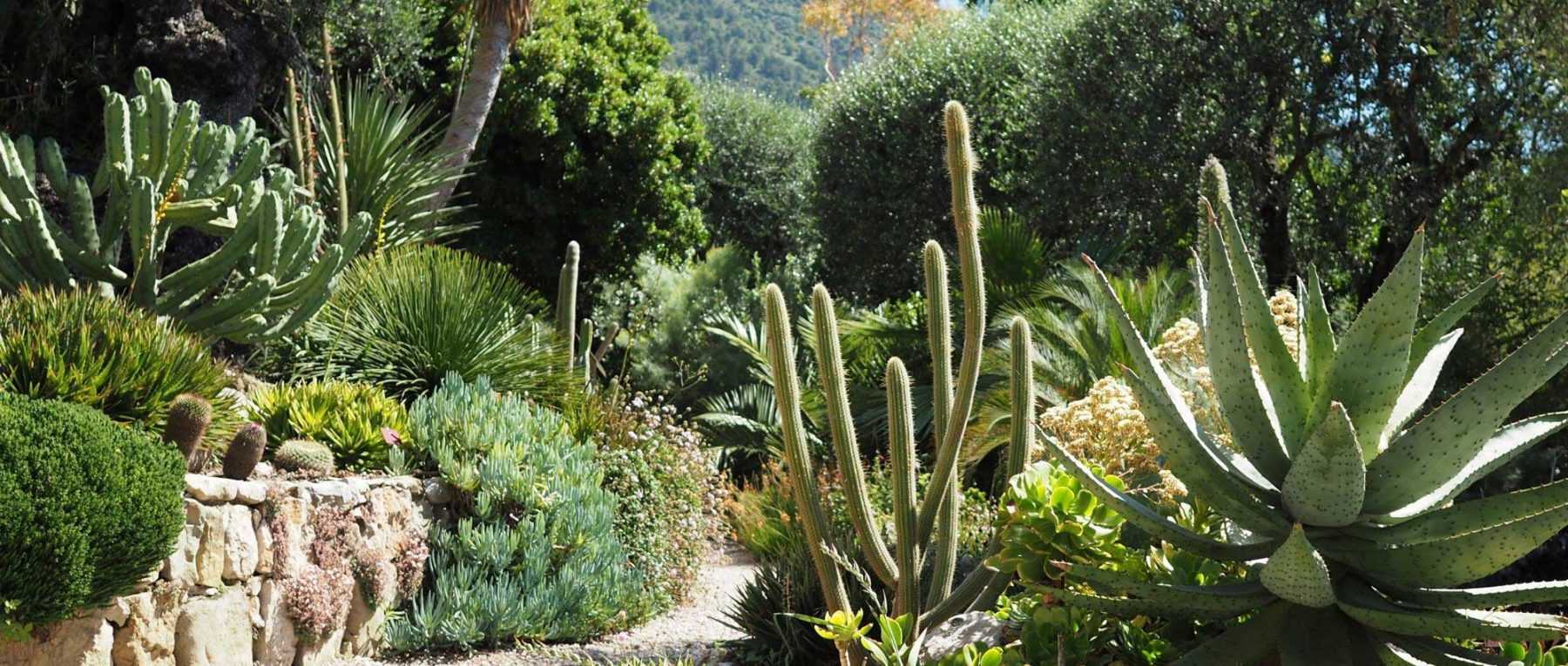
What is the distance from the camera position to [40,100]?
428 inches

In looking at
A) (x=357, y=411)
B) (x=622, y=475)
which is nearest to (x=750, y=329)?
(x=622, y=475)

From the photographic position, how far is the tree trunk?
13695 mm

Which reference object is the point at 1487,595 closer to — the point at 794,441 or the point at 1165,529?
the point at 1165,529

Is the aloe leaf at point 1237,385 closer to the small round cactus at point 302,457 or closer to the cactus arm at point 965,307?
the cactus arm at point 965,307

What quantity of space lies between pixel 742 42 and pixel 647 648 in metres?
57.6

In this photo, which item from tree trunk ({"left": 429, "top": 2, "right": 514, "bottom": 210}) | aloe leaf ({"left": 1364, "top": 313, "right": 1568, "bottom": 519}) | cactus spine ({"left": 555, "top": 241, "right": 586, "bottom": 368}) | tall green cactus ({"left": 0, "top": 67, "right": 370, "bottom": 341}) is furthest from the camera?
tree trunk ({"left": 429, "top": 2, "right": 514, "bottom": 210})

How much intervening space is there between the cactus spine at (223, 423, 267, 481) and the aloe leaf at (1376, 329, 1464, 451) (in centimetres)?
551

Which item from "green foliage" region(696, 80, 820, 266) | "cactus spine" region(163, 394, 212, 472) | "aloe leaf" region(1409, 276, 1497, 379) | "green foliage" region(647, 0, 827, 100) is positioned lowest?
"cactus spine" region(163, 394, 212, 472)

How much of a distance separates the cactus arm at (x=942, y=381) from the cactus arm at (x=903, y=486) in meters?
0.11

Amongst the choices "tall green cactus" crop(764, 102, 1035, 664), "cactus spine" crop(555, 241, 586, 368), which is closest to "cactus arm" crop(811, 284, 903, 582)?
"tall green cactus" crop(764, 102, 1035, 664)

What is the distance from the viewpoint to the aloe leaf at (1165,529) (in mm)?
3123

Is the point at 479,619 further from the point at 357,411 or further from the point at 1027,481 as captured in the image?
the point at 1027,481

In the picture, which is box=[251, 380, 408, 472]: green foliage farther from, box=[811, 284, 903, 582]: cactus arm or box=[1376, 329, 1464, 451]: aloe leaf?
box=[1376, 329, 1464, 451]: aloe leaf

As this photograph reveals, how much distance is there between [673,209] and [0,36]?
9247 millimetres
